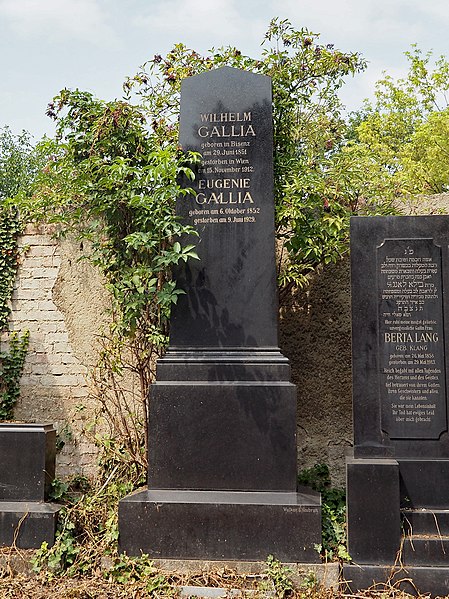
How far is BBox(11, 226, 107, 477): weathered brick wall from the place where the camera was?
5.59 m

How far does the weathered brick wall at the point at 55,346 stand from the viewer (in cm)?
Answer: 559

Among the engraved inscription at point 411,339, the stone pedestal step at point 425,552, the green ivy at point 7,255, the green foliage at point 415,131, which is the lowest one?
the stone pedestal step at point 425,552

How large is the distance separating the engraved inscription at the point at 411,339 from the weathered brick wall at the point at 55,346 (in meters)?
2.98

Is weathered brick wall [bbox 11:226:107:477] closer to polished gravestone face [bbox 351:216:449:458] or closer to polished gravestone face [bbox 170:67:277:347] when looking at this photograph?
polished gravestone face [bbox 170:67:277:347]

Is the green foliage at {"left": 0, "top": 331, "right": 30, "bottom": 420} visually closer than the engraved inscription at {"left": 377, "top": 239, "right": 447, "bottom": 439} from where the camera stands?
No

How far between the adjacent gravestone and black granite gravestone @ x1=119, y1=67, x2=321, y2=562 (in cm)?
40

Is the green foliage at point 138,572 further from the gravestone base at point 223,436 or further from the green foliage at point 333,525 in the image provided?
the green foliage at point 333,525

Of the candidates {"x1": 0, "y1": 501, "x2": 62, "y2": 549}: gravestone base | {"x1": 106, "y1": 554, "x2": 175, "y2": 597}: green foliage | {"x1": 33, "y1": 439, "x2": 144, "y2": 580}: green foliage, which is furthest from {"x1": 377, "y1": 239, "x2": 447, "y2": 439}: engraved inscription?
{"x1": 0, "y1": 501, "x2": 62, "y2": 549}: gravestone base

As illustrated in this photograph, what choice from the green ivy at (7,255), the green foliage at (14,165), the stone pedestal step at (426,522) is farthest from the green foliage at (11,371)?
the green foliage at (14,165)

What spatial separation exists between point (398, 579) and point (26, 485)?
265cm

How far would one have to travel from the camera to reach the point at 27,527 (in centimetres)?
393

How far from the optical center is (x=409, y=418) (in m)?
3.87

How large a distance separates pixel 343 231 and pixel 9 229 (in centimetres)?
346

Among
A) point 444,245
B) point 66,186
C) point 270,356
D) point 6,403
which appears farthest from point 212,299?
point 6,403
